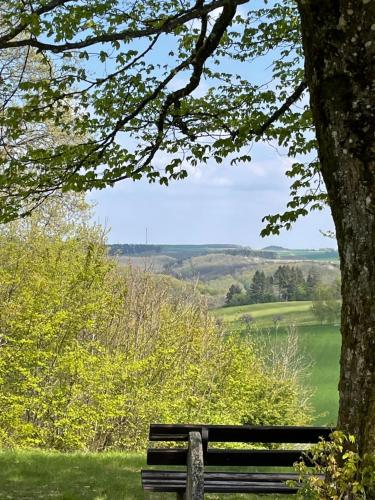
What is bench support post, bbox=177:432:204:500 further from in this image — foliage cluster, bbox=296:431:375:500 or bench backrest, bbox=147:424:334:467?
foliage cluster, bbox=296:431:375:500

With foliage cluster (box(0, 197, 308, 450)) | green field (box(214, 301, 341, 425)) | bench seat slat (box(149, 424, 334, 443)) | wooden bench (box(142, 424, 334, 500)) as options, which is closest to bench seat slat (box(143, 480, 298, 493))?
wooden bench (box(142, 424, 334, 500))

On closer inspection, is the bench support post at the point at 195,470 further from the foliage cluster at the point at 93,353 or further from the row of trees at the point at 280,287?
the row of trees at the point at 280,287

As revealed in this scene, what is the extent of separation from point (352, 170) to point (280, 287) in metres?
84.1

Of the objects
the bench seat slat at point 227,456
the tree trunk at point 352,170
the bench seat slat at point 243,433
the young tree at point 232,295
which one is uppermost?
the tree trunk at point 352,170

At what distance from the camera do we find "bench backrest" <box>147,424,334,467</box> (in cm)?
592

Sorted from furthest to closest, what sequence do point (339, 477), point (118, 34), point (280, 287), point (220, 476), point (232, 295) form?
point (280, 287) → point (232, 295) → point (118, 34) → point (220, 476) → point (339, 477)

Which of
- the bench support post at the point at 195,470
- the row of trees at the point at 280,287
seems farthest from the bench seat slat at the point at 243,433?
the row of trees at the point at 280,287

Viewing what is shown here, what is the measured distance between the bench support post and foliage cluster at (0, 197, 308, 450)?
38.6 ft

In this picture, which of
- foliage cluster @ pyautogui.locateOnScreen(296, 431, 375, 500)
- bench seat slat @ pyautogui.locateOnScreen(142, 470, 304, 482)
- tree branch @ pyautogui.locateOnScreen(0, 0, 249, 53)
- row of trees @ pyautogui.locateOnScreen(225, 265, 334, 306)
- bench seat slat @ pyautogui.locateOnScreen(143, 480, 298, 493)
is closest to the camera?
foliage cluster @ pyautogui.locateOnScreen(296, 431, 375, 500)

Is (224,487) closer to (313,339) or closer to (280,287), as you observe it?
(313,339)

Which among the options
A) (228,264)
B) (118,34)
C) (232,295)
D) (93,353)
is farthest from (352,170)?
(228,264)

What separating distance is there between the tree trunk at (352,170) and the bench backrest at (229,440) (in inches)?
62.5

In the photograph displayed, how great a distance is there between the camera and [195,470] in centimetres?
488

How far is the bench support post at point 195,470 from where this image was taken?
4750mm
